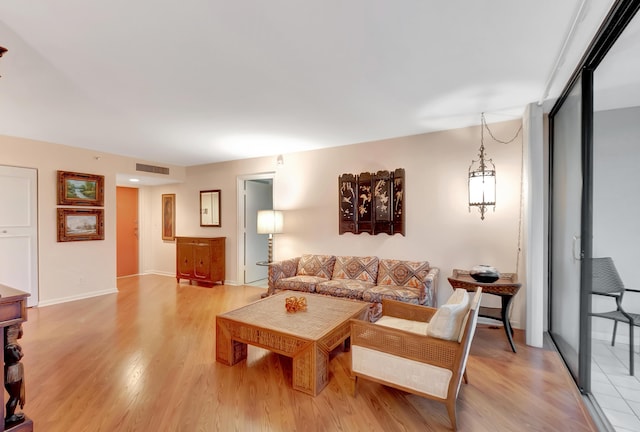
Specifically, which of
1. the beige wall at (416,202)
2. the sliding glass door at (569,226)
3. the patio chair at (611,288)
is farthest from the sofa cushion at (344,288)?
the patio chair at (611,288)

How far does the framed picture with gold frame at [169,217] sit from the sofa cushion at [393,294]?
508 centimetres

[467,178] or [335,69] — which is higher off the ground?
[335,69]

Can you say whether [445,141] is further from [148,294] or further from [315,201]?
[148,294]

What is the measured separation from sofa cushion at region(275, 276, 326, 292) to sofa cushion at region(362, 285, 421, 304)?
30.7 inches

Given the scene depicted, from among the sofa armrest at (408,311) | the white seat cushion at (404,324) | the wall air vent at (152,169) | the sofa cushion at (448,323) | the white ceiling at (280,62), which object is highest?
the white ceiling at (280,62)

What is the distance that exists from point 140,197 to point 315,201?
4.84 meters

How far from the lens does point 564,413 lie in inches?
76.9

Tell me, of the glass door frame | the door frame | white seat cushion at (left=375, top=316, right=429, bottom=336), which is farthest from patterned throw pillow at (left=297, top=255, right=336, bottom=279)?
the glass door frame

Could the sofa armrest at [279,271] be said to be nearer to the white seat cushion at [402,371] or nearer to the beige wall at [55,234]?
the white seat cushion at [402,371]

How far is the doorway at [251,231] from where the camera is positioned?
581 cm

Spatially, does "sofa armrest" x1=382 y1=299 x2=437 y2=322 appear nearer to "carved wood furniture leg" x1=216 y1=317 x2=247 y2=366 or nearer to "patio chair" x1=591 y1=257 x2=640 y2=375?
"patio chair" x1=591 y1=257 x2=640 y2=375

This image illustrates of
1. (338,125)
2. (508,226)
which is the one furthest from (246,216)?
(508,226)

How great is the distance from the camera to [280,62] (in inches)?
89.4

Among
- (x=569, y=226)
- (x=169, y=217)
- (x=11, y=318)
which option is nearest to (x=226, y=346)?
(x=11, y=318)
